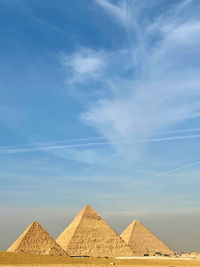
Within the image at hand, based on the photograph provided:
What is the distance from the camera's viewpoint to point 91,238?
118312mm

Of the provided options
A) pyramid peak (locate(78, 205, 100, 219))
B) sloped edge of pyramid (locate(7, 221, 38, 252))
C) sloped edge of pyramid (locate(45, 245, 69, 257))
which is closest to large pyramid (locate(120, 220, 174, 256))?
pyramid peak (locate(78, 205, 100, 219))

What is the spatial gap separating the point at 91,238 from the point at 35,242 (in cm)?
3144

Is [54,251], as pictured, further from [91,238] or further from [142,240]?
[142,240]

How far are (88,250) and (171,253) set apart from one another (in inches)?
1180

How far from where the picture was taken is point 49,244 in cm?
8875

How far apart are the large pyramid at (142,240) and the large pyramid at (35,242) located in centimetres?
4325

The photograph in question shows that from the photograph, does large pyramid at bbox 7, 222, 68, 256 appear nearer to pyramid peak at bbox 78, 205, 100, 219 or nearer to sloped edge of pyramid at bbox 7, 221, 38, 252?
sloped edge of pyramid at bbox 7, 221, 38, 252

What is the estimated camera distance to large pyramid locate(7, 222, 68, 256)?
88250mm

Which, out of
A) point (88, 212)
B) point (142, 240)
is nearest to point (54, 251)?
point (88, 212)

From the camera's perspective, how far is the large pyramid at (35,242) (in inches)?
3474

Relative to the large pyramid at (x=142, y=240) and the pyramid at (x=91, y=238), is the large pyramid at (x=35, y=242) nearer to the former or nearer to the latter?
A: the pyramid at (x=91, y=238)

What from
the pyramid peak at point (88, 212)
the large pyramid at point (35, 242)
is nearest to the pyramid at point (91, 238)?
the pyramid peak at point (88, 212)

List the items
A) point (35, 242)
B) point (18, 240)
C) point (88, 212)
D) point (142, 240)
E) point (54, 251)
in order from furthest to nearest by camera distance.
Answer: point (142, 240) < point (88, 212) < point (18, 240) < point (35, 242) < point (54, 251)

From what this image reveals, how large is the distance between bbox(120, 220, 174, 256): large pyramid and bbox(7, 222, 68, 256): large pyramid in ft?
142
